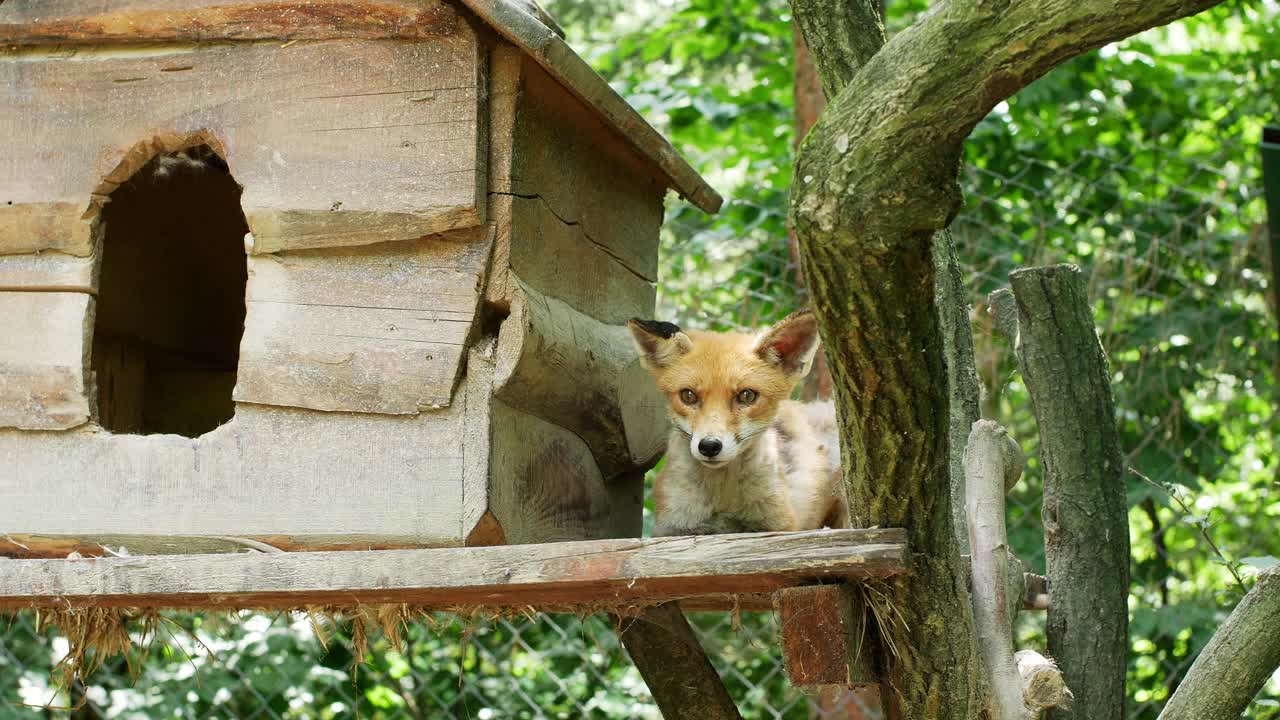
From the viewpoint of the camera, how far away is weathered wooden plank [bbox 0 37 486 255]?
2889 mm

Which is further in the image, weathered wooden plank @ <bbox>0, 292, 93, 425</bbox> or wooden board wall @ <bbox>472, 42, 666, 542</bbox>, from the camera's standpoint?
weathered wooden plank @ <bbox>0, 292, 93, 425</bbox>

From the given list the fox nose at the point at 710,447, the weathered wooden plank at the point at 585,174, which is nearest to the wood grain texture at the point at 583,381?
the weathered wooden plank at the point at 585,174

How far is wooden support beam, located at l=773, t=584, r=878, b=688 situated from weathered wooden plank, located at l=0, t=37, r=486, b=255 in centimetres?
109

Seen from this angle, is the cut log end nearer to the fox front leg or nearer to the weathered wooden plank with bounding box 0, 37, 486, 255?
the fox front leg

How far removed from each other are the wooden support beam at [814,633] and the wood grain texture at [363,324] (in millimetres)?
896

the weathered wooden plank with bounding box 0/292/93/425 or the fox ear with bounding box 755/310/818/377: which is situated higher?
the fox ear with bounding box 755/310/818/377

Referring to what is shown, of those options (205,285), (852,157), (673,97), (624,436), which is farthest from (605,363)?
(673,97)

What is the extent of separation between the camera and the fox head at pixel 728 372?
3.17 m

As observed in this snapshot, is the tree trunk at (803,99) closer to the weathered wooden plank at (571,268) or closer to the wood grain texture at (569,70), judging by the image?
the weathered wooden plank at (571,268)

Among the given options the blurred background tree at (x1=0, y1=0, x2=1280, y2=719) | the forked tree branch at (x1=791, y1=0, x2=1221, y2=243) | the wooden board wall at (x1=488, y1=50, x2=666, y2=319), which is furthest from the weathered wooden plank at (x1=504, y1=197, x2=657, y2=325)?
the blurred background tree at (x1=0, y1=0, x2=1280, y2=719)

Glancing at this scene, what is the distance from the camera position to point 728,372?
3217 mm

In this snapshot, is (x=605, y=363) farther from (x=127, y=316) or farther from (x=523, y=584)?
(x=127, y=316)

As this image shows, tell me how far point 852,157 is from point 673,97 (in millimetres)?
4459

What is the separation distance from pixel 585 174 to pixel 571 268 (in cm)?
27
